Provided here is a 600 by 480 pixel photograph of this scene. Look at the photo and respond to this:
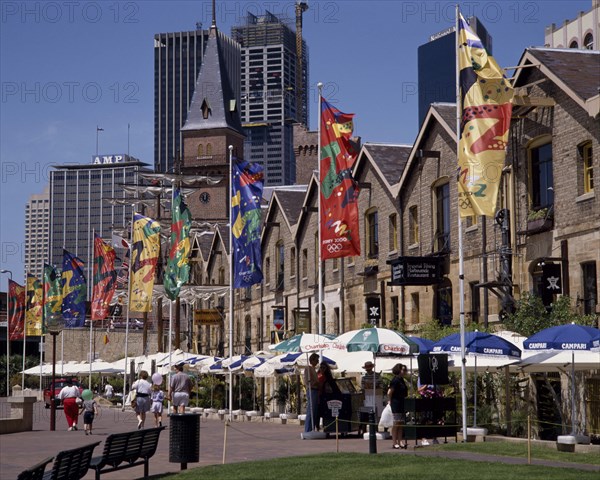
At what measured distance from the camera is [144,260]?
46.1 m

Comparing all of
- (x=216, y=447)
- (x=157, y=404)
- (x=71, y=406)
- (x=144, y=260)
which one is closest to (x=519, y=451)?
(x=216, y=447)

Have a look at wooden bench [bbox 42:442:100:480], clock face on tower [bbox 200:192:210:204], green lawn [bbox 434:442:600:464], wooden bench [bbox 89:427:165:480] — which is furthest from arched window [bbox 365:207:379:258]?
clock face on tower [bbox 200:192:210:204]

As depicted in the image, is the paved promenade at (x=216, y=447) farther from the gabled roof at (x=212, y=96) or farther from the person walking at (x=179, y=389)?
the gabled roof at (x=212, y=96)

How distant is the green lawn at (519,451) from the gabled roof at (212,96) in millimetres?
104427

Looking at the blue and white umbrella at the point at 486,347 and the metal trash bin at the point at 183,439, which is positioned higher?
the blue and white umbrella at the point at 486,347

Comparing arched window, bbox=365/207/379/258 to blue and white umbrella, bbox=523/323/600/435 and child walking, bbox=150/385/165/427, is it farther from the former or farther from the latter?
blue and white umbrella, bbox=523/323/600/435

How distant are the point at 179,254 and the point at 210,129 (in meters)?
86.6

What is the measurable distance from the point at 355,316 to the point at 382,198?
5.77m

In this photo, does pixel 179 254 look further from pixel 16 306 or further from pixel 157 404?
pixel 16 306

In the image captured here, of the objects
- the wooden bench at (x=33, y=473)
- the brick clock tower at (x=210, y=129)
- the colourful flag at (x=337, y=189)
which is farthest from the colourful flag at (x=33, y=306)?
the brick clock tower at (x=210, y=129)

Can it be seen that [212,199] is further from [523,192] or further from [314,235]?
[523,192]

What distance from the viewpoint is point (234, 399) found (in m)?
47.4

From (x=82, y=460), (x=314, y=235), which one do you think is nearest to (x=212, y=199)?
(x=314, y=235)

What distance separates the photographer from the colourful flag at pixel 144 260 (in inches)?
1805
